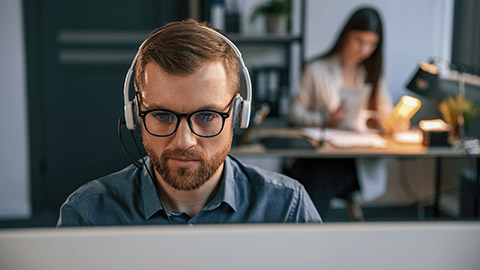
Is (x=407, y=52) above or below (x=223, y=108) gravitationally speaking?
above

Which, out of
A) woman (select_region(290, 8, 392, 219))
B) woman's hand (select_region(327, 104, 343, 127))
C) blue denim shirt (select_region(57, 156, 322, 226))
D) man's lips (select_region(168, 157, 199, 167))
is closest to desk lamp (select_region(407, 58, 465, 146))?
woman (select_region(290, 8, 392, 219))

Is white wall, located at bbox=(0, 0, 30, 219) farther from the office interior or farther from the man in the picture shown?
the man

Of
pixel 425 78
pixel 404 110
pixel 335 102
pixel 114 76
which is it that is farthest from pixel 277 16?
pixel 114 76

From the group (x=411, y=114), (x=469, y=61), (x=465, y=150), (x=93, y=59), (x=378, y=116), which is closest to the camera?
(x=469, y=61)

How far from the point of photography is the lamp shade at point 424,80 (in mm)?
924

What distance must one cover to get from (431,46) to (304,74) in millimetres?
1502

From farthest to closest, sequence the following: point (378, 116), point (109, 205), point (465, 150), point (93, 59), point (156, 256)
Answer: point (378, 116)
point (465, 150)
point (93, 59)
point (109, 205)
point (156, 256)

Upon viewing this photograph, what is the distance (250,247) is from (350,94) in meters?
1.60

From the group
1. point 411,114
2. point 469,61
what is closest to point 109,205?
point 469,61

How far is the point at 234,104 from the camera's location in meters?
0.54

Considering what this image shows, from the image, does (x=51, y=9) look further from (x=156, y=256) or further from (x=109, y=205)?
(x=156, y=256)

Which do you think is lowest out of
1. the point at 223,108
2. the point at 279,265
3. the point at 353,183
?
the point at 353,183

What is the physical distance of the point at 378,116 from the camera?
6.08 feet

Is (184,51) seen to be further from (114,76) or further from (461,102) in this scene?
(461,102)
